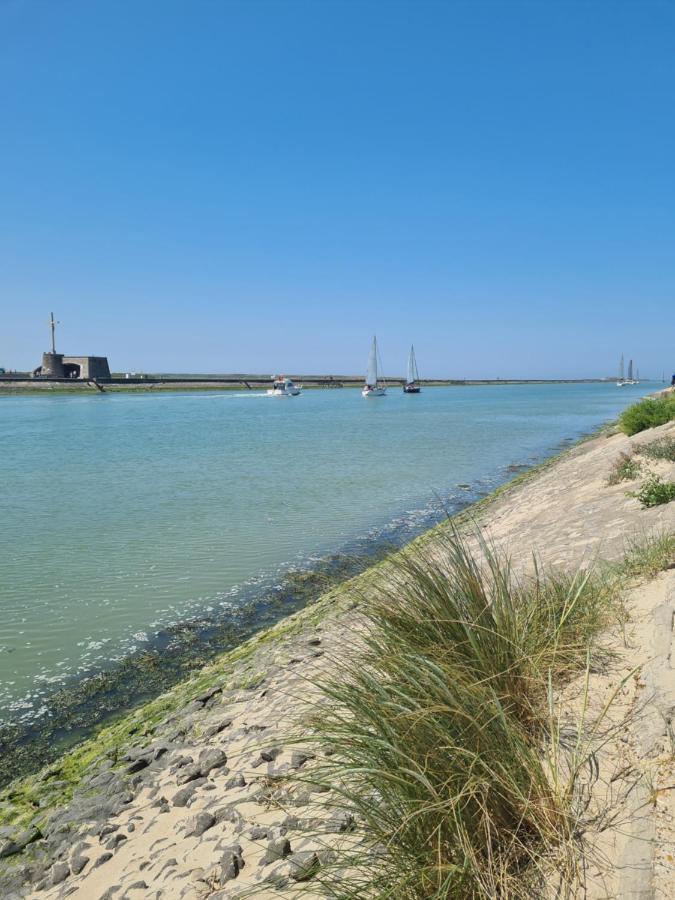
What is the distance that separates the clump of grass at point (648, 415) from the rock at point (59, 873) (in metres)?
20.3

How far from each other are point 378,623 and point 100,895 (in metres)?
2.54

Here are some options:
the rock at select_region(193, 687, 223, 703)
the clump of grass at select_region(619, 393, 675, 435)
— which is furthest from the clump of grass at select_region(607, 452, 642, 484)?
the rock at select_region(193, 687, 223, 703)

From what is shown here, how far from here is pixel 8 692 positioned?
805 centimetres

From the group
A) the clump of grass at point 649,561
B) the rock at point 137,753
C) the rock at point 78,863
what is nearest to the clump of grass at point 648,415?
the clump of grass at point 649,561

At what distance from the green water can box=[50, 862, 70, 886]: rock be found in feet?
11.0

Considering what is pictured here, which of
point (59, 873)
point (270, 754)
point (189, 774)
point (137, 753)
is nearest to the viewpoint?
point (59, 873)

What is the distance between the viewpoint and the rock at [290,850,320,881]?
3332mm

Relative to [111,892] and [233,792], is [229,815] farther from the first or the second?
[111,892]

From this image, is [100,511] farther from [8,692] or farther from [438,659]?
[438,659]

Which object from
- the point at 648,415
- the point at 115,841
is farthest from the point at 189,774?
the point at 648,415

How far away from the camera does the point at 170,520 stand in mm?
17406

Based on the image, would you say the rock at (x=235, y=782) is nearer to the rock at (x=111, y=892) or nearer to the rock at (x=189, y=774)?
the rock at (x=189, y=774)

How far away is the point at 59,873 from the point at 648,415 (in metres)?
21.6

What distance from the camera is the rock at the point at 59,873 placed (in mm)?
4527
